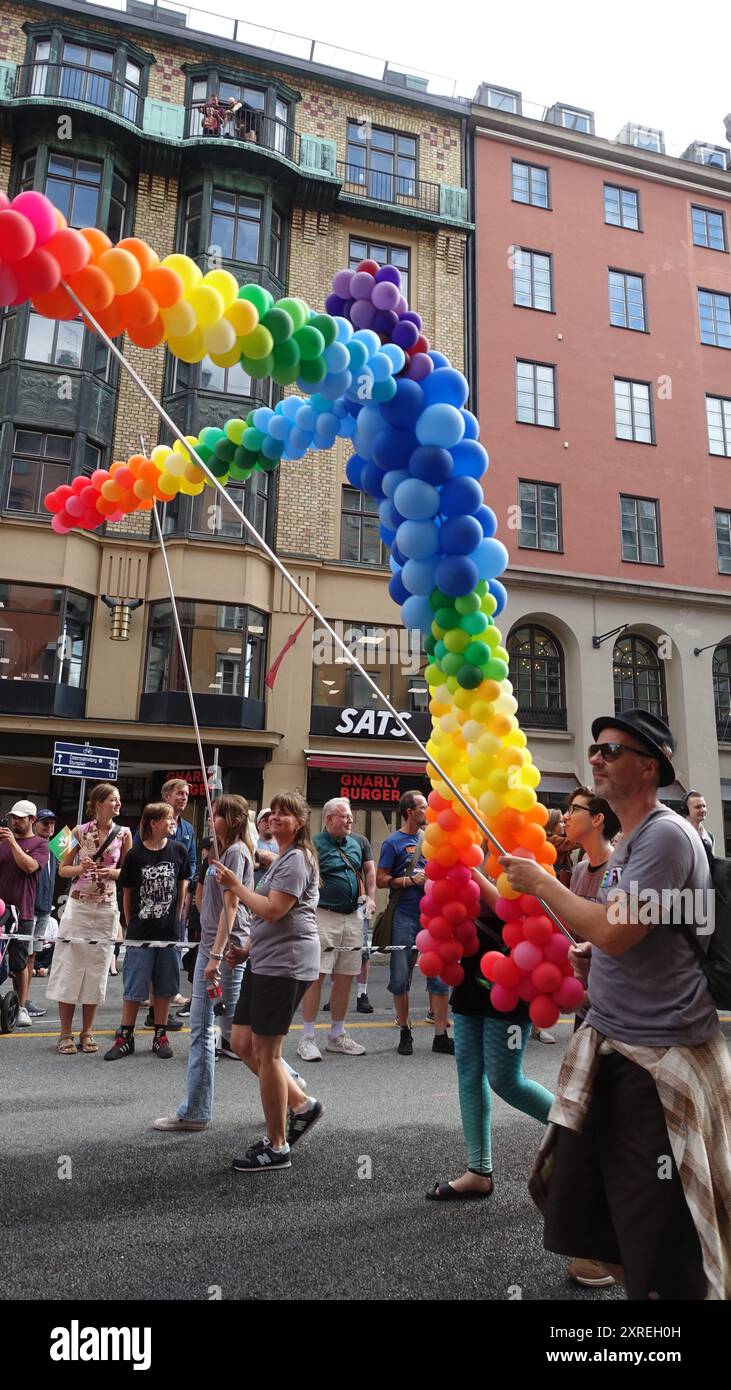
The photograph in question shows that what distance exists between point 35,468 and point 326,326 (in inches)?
635

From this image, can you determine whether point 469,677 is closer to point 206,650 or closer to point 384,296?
point 384,296

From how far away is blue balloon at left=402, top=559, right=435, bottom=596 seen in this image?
13.1 ft

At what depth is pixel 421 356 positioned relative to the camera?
425 centimetres

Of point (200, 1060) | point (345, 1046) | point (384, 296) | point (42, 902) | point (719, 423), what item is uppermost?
point (719, 423)

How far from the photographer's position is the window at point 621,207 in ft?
79.5

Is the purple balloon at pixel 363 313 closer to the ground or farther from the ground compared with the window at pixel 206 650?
closer to the ground

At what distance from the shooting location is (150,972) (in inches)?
269

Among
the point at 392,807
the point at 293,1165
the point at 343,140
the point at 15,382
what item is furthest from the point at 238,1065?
the point at 343,140

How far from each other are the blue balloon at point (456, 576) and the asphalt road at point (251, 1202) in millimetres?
2725

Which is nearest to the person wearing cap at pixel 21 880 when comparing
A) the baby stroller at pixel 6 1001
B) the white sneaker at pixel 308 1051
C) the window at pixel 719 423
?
the baby stroller at pixel 6 1001

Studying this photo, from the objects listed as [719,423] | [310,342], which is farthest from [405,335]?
[719,423]

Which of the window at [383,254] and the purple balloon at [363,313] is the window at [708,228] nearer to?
the window at [383,254]

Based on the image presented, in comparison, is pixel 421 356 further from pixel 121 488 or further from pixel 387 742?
pixel 387 742
